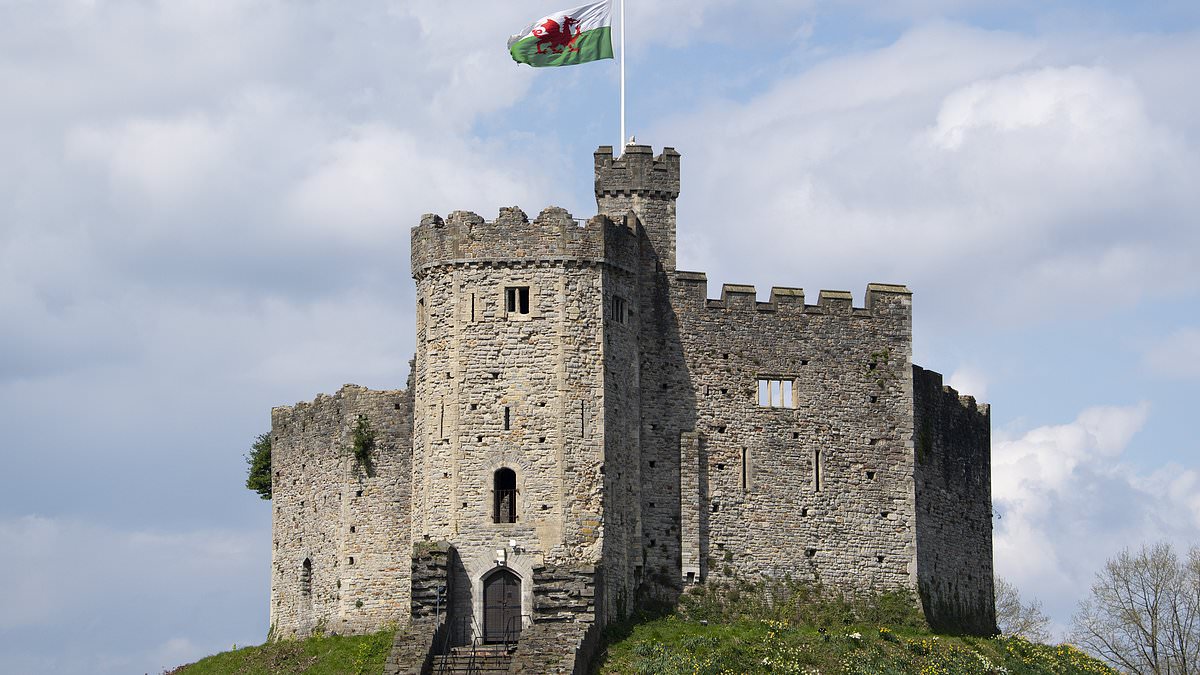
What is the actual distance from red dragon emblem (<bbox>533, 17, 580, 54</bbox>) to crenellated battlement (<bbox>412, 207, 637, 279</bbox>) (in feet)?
21.3

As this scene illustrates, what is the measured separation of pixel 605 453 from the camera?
212ft

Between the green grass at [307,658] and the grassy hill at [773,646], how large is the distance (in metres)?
0.07

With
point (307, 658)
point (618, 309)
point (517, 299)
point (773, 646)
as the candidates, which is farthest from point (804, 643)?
point (307, 658)

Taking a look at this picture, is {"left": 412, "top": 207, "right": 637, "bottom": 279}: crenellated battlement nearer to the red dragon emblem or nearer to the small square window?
the small square window

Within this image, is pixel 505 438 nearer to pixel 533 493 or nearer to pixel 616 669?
pixel 533 493

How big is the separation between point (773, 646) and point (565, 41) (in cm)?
2018

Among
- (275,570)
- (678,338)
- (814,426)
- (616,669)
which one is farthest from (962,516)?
(275,570)

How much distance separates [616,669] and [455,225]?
561 inches

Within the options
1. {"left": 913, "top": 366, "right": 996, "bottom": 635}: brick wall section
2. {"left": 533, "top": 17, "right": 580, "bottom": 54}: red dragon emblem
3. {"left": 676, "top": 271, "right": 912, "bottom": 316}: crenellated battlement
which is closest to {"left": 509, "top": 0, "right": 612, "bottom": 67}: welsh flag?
{"left": 533, "top": 17, "right": 580, "bottom": 54}: red dragon emblem

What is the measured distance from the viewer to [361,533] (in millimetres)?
70625

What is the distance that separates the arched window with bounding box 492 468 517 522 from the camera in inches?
2525

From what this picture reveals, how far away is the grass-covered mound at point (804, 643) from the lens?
2454 inches

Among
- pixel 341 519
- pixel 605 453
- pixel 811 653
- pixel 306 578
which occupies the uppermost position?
pixel 605 453

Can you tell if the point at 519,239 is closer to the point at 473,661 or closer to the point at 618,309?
the point at 618,309
